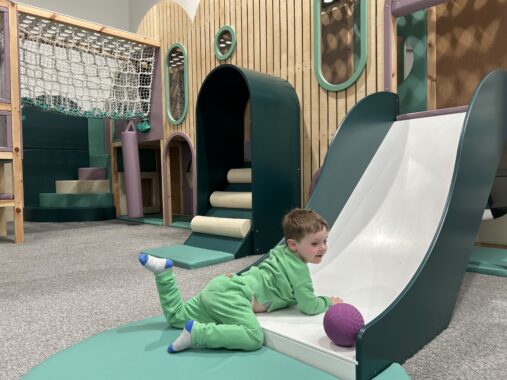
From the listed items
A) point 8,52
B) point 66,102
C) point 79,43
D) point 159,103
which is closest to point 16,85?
point 8,52

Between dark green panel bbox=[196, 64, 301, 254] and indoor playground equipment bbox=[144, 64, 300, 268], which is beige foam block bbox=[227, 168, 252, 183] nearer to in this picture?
indoor playground equipment bbox=[144, 64, 300, 268]

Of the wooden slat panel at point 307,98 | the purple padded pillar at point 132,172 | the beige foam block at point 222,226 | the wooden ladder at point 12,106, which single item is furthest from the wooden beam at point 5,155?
the wooden slat panel at point 307,98

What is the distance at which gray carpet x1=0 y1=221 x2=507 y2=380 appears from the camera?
155cm

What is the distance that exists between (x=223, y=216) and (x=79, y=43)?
12.0 ft

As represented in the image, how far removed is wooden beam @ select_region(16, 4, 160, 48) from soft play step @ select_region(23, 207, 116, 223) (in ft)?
9.78

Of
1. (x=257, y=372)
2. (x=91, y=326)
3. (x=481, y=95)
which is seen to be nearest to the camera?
(x=257, y=372)

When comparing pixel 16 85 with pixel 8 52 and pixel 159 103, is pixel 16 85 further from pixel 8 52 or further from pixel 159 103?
pixel 159 103

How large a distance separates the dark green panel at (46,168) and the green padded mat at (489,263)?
7.45 metres

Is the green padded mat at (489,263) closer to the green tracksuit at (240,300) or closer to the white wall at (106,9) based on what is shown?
the green tracksuit at (240,300)

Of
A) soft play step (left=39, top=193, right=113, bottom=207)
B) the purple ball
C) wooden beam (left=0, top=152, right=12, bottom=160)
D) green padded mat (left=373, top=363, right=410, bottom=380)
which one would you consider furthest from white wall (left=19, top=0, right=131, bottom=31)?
green padded mat (left=373, top=363, right=410, bottom=380)

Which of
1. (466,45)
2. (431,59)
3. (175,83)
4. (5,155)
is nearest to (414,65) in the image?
(431,59)

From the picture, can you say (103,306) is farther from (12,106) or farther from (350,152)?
(12,106)

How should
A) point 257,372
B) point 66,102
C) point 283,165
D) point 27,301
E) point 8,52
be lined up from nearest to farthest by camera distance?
point 257,372 < point 27,301 < point 283,165 < point 8,52 < point 66,102

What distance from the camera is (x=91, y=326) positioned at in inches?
77.7
